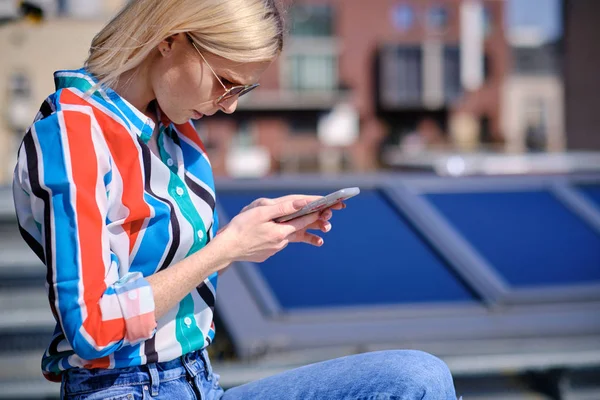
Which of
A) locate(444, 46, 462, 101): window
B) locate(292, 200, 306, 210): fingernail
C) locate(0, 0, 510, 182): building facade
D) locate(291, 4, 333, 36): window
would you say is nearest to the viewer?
locate(292, 200, 306, 210): fingernail

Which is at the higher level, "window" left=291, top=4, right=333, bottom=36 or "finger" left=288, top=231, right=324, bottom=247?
"window" left=291, top=4, right=333, bottom=36

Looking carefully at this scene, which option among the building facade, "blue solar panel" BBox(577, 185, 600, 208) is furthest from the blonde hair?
the building facade

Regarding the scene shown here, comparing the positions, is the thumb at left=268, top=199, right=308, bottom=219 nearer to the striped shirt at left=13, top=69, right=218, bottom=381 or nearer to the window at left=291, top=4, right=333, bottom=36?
the striped shirt at left=13, top=69, right=218, bottom=381

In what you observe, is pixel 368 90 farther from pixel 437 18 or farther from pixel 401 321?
pixel 401 321

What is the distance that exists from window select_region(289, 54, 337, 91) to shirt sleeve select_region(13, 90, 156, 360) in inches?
1177

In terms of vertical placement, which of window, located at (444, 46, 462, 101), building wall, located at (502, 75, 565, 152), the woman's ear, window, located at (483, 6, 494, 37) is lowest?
building wall, located at (502, 75, 565, 152)

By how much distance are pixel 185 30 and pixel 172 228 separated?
0.29 metres

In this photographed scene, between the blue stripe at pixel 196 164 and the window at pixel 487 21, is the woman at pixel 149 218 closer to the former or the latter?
the blue stripe at pixel 196 164

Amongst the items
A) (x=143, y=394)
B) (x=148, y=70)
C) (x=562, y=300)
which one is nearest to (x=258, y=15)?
(x=148, y=70)

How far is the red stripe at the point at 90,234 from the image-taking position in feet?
3.33

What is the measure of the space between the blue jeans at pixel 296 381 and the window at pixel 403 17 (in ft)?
103

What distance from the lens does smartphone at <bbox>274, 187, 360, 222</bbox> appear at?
1.17m

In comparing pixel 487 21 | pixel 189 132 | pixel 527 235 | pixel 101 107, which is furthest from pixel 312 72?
pixel 101 107

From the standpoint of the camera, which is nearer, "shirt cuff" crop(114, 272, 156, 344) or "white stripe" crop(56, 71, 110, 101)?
"shirt cuff" crop(114, 272, 156, 344)
